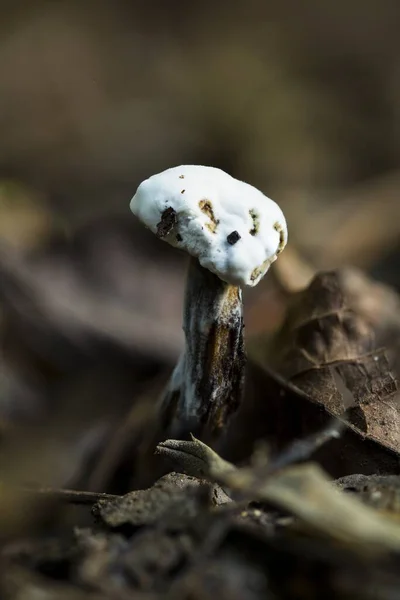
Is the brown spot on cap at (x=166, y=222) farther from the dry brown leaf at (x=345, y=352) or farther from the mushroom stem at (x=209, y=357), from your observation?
the dry brown leaf at (x=345, y=352)

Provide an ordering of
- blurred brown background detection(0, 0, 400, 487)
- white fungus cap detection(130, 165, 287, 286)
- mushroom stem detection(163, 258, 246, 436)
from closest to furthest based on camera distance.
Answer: white fungus cap detection(130, 165, 287, 286) → mushroom stem detection(163, 258, 246, 436) → blurred brown background detection(0, 0, 400, 487)

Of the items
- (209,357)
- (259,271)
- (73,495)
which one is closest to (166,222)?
(259,271)

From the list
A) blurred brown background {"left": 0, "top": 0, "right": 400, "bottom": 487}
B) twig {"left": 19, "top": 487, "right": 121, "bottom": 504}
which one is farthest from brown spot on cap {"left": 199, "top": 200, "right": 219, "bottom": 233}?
blurred brown background {"left": 0, "top": 0, "right": 400, "bottom": 487}

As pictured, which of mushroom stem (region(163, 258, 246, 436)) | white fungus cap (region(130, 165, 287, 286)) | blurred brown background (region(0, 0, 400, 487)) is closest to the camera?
white fungus cap (region(130, 165, 287, 286))

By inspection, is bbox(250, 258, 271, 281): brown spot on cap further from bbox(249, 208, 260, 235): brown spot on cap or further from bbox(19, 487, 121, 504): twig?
bbox(19, 487, 121, 504): twig

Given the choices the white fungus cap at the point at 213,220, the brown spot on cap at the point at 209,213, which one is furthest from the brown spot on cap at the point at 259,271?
the brown spot on cap at the point at 209,213

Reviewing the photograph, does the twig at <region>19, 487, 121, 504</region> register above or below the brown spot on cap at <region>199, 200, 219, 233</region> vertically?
below

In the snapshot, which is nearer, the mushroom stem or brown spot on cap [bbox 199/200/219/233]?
brown spot on cap [bbox 199/200/219/233]

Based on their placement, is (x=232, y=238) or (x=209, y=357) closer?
(x=232, y=238)

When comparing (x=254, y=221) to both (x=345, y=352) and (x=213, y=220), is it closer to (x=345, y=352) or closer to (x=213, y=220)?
(x=213, y=220)
